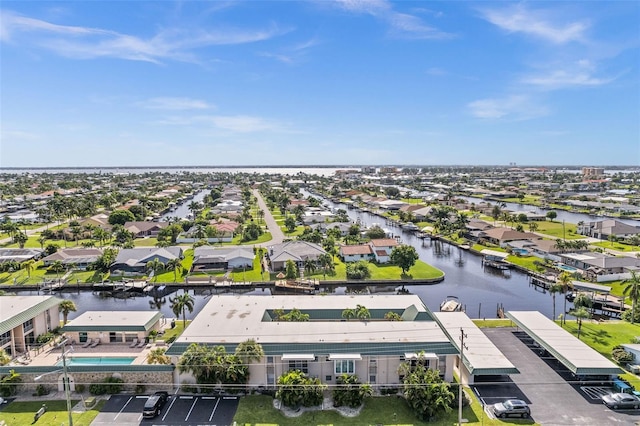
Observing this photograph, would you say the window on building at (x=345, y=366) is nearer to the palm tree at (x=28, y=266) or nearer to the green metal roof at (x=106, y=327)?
the green metal roof at (x=106, y=327)

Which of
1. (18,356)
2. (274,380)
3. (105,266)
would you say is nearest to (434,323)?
(274,380)

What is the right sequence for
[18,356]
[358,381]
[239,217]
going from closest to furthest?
[358,381] < [18,356] < [239,217]

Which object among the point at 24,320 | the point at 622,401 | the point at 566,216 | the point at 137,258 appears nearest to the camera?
the point at 622,401

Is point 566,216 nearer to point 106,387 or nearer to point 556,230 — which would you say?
point 556,230

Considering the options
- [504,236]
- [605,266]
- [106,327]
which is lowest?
[605,266]

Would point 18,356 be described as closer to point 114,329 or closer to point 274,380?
point 114,329

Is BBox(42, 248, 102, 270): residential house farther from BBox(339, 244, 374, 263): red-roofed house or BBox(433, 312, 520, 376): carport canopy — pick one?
BBox(433, 312, 520, 376): carport canopy

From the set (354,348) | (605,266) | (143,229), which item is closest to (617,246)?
(605,266)
